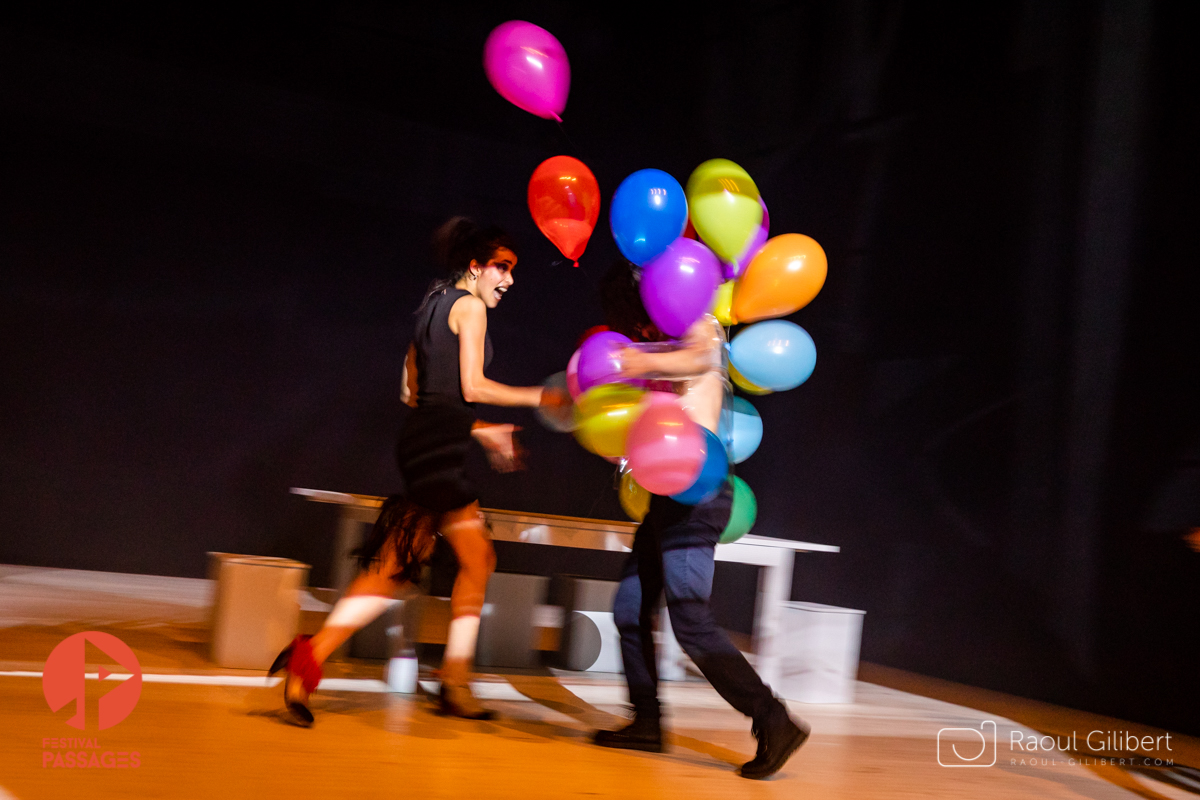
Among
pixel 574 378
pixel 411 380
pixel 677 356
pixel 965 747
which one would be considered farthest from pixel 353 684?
pixel 965 747

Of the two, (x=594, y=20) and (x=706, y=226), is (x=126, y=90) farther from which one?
(x=706, y=226)

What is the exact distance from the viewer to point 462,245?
2.60 m

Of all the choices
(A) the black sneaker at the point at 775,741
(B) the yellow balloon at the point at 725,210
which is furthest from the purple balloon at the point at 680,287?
(A) the black sneaker at the point at 775,741

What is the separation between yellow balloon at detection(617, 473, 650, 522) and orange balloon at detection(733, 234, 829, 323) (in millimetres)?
548

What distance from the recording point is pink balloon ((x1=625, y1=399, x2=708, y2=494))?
2035 millimetres

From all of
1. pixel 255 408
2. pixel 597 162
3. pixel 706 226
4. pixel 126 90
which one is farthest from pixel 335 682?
pixel 597 162

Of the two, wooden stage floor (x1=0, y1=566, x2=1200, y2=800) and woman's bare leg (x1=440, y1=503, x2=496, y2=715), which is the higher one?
woman's bare leg (x1=440, y1=503, x2=496, y2=715)

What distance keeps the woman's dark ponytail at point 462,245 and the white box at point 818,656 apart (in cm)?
191

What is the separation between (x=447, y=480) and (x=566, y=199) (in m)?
0.87

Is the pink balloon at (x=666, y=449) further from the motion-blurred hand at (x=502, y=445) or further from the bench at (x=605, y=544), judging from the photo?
the bench at (x=605, y=544)

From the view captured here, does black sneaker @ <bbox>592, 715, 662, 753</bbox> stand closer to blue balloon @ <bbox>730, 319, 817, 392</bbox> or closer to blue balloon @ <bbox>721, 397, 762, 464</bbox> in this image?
blue balloon @ <bbox>721, 397, 762, 464</bbox>

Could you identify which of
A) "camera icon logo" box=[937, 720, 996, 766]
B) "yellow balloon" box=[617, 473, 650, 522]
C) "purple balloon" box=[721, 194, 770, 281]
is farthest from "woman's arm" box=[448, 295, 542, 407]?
"camera icon logo" box=[937, 720, 996, 766]

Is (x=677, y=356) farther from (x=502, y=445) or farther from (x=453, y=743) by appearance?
(x=453, y=743)

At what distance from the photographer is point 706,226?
8.25 feet
